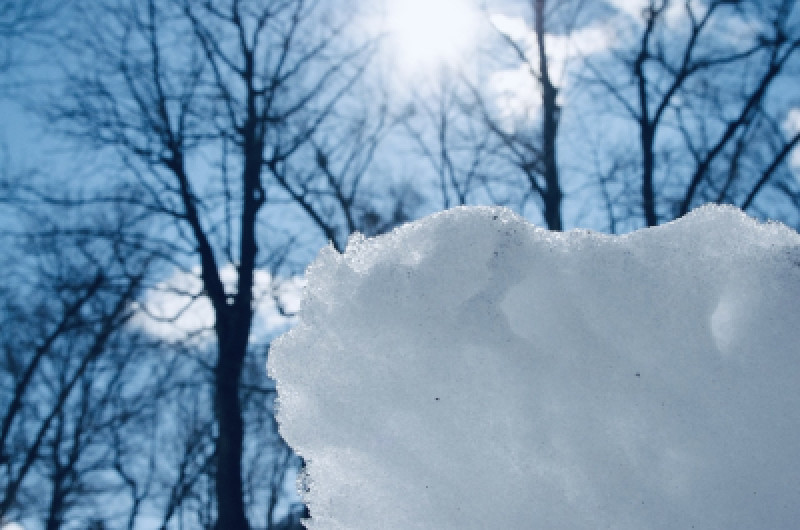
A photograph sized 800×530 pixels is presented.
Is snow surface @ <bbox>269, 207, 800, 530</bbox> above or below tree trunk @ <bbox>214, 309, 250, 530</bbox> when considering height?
below

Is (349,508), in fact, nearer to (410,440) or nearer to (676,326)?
(410,440)

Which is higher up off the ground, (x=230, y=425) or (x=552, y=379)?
(x=230, y=425)

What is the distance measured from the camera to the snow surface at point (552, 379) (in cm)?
61

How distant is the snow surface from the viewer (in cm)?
61

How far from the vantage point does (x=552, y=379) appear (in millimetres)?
646

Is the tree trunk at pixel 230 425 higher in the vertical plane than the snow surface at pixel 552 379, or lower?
higher

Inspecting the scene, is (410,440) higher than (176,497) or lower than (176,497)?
lower

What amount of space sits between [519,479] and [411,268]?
0.89ft

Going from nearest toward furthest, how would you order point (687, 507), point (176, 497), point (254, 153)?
point (687, 507) < point (254, 153) < point (176, 497)

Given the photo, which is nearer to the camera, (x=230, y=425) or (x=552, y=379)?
(x=552, y=379)

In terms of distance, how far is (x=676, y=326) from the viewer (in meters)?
0.64

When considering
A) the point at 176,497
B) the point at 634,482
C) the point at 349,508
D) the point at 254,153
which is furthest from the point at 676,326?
the point at 176,497

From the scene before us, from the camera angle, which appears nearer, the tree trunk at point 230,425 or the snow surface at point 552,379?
the snow surface at point 552,379

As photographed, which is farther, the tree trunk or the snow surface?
the tree trunk
